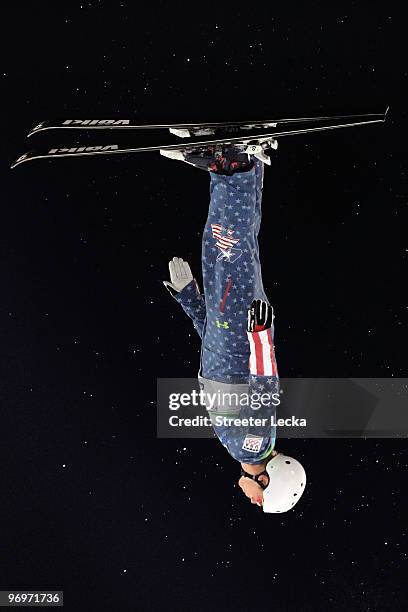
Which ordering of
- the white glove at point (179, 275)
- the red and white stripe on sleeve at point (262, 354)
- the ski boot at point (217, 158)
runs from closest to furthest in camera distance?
1. the ski boot at point (217, 158)
2. the red and white stripe on sleeve at point (262, 354)
3. the white glove at point (179, 275)

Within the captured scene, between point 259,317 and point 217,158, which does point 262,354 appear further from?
point 217,158

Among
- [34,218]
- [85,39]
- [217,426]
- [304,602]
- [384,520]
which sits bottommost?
[304,602]

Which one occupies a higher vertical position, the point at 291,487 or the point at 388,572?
the point at 291,487

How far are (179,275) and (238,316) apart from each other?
366 mm

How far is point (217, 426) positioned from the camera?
3.88 metres

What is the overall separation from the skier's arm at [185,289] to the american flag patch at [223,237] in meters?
0.33

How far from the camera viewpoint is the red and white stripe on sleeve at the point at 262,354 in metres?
3.52

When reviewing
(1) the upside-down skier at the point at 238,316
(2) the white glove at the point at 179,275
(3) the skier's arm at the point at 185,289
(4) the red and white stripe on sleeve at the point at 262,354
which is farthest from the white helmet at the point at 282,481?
(2) the white glove at the point at 179,275

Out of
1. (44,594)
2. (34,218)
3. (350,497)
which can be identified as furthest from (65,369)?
(350,497)

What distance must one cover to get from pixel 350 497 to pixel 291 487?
65cm

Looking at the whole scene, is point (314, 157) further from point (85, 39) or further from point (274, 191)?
point (85, 39)

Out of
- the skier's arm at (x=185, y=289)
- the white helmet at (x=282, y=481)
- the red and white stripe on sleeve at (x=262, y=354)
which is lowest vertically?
the white helmet at (x=282, y=481)

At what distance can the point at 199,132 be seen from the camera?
3445 mm

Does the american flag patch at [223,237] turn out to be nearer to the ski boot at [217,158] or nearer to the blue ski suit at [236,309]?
the blue ski suit at [236,309]
